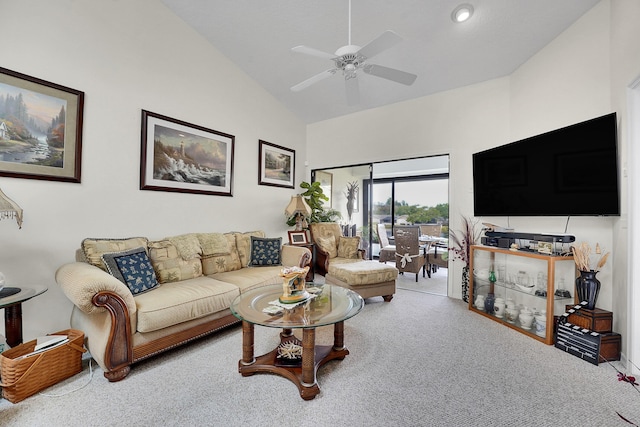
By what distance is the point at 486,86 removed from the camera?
3646mm

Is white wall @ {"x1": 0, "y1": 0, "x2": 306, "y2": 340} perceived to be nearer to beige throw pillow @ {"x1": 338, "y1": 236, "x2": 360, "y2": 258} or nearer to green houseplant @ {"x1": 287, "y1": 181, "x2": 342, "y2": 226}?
green houseplant @ {"x1": 287, "y1": 181, "x2": 342, "y2": 226}

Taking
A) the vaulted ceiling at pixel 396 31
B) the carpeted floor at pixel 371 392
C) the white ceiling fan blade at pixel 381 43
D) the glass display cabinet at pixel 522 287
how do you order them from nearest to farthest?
the carpeted floor at pixel 371 392, the white ceiling fan blade at pixel 381 43, the glass display cabinet at pixel 522 287, the vaulted ceiling at pixel 396 31

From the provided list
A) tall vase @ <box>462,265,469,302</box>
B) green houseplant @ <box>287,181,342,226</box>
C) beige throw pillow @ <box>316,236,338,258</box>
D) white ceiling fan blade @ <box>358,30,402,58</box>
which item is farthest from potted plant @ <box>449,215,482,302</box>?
white ceiling fan blade @ <box>358,30,402,58</box>

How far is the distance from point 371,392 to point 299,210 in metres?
2.95

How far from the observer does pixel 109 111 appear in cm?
277

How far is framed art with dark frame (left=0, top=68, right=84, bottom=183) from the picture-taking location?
2.21m

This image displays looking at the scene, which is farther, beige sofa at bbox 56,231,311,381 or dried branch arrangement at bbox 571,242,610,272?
dried branch arrangement at bbox 571,242,610,272

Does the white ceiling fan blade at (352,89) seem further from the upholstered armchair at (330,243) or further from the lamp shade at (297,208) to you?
the upholstered armchair at (330,243)

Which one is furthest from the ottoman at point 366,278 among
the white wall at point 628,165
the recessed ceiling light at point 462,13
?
the recessed ceiling light at point 462,13

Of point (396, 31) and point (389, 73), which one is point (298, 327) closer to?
point (389, 73)

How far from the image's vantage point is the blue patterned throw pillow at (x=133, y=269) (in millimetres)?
2335

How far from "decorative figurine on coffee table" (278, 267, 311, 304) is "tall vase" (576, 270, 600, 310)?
2359mm

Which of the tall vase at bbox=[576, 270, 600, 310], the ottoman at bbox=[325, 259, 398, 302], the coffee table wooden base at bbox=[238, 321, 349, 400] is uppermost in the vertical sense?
the tall vase at bbox=[576, 270, 600, 310]

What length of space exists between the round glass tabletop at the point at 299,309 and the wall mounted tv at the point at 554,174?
2.18 metres
